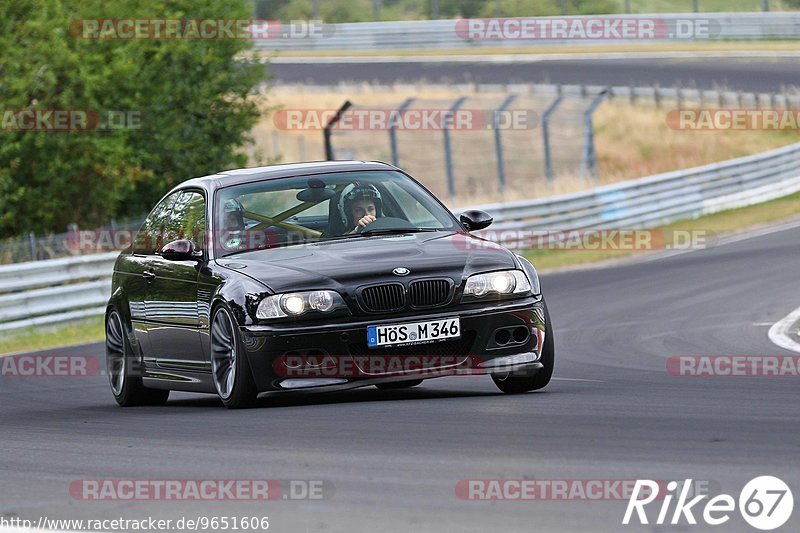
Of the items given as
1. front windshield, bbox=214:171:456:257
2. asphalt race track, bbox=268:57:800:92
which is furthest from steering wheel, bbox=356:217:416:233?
asphalt race track, bbox=268:57:800:92

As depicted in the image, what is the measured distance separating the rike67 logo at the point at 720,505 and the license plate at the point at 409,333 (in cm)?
311

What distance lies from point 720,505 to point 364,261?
3848mm

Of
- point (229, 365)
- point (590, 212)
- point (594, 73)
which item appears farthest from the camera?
point (594, 73)

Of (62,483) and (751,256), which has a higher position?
(62,483)

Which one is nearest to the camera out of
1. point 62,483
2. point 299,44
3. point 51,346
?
point 62,483

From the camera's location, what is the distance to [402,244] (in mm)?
9000

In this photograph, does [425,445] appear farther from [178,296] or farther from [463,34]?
[463,34]

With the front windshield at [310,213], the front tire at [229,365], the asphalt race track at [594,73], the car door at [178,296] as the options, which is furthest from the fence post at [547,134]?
the front tire at [229,365]

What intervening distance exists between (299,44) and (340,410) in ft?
168

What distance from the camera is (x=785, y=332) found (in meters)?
13.5

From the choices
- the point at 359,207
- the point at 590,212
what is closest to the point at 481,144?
the point at 590,212

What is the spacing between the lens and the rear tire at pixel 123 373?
34.9ft

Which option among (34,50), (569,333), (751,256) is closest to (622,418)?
(569,333)

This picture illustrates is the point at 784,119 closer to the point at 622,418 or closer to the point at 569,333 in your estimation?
the point at 569,333
